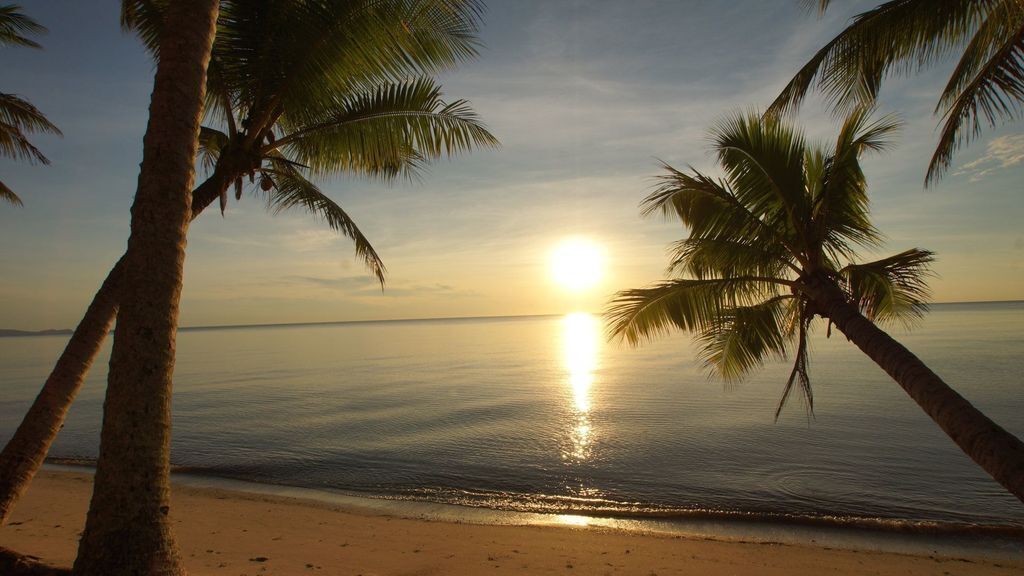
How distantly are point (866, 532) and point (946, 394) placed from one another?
5.72 meters

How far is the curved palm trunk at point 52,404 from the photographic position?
429cm

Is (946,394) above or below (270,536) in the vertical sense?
above

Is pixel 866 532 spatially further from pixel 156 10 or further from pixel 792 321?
pixel 156 10

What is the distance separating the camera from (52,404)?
170 inches

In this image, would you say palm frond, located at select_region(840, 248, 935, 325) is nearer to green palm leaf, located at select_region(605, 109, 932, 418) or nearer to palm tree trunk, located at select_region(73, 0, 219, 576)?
green palm leaf, located at select_region(605, 109, 932, 418)

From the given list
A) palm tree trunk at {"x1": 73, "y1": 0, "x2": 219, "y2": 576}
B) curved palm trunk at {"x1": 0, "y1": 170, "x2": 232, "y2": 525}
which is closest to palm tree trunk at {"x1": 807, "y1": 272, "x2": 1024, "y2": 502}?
palm tree trunk at {"x1": 73, "y1": 0, "x2": 219, "y2": 576}

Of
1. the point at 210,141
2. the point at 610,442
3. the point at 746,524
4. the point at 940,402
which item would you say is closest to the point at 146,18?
the point at 210,141

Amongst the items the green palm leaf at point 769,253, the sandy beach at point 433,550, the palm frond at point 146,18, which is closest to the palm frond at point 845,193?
the green palm leaf at point 769,253

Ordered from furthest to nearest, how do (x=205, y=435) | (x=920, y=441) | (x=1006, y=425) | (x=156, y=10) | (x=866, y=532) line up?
1. (x=205, y=435)
2. (x=1006, y=425)
3. (x=920, y=441)
4. (x=866, y=532)
5. (x=156, y=10)

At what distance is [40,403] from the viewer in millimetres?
4336

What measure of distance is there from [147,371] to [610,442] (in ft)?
43.8

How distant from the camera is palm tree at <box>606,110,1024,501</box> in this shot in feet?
19.7

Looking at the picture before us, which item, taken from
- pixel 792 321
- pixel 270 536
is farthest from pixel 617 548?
pixel 270 536

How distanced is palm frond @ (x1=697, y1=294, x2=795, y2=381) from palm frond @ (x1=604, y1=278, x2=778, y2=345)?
18 cm
